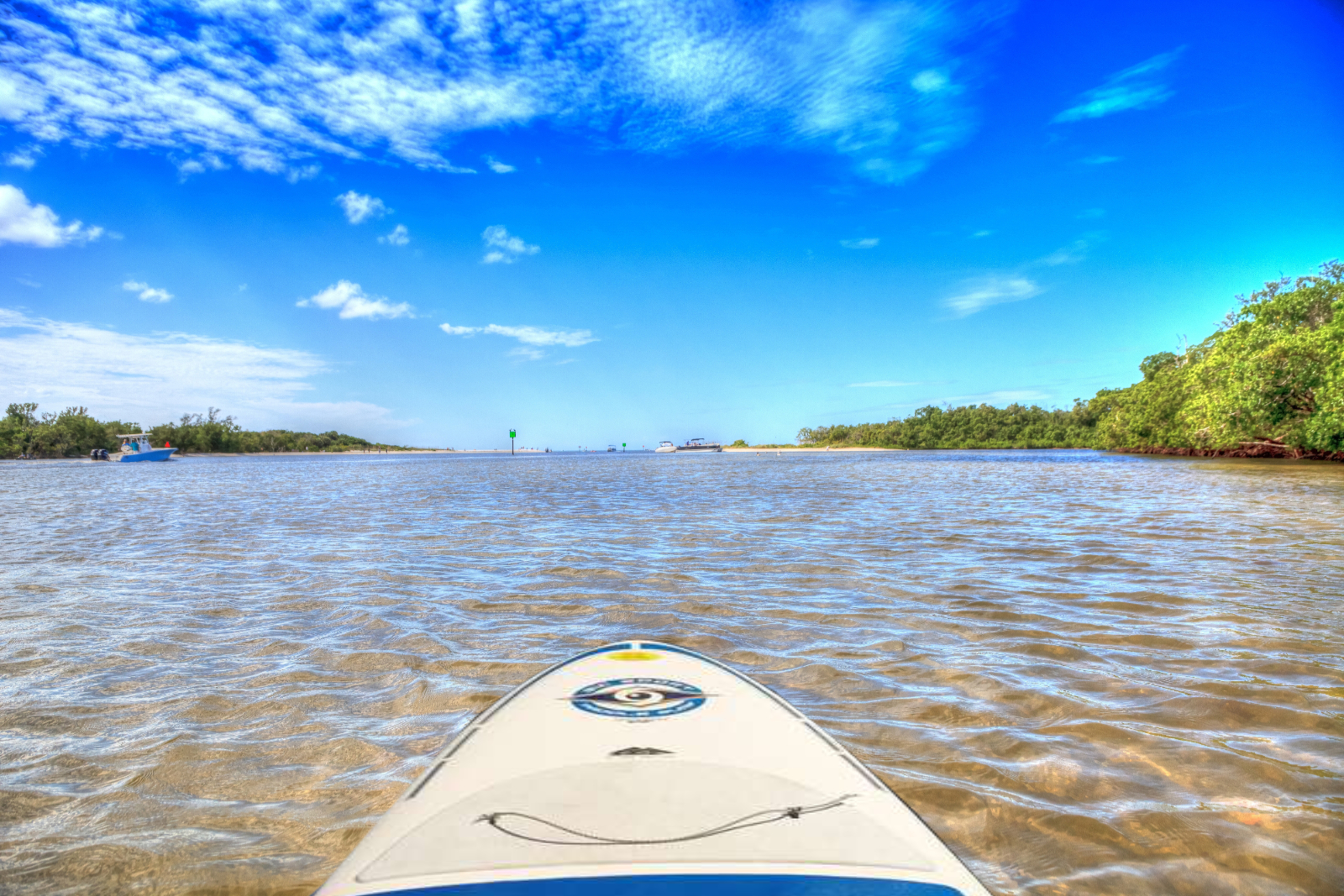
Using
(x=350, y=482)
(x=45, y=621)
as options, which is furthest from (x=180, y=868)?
(x=350, y=482)

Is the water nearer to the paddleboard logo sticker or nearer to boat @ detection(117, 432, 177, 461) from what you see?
the paddleboard logo sticker

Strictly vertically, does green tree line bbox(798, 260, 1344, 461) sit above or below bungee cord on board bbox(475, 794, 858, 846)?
above

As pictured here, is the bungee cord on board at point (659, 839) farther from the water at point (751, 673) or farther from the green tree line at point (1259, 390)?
the green tree line at point (1259, 390)

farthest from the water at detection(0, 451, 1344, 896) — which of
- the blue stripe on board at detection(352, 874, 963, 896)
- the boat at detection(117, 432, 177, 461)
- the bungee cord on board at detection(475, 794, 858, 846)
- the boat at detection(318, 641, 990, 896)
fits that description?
the boat at detection(117, 432, 177, 461)

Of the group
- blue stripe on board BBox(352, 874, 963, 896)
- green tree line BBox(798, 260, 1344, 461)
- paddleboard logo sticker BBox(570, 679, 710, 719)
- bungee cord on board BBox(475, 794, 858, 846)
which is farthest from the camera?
green tree line BBox(798, 260, 1344, 461)

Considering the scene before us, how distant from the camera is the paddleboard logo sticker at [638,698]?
11.2 feet

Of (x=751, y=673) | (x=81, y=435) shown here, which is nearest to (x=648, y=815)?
(x=751, y=673)

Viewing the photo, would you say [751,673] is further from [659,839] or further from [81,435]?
[81,435]

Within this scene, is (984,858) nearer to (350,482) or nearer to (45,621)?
(45,621)

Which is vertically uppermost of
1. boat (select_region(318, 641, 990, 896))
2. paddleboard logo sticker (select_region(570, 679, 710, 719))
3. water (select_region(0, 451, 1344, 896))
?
boat (select_region(318, 641, 990, 896))

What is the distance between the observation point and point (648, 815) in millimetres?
2365

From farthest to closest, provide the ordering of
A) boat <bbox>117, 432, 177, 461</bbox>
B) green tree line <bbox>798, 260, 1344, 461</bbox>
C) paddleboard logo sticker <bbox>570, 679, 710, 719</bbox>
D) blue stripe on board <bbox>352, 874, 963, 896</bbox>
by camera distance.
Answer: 1. boat <bbox>117, 432, 177, 461</bbox>
2. green tree line <bbox>798, 260, 1344, 461</bbox>
3. paddleboard logo sticker <bbox>570, 679, 710, 719</bbox>
4. blue stripe on board <bbox>352, 874, 963, 896</bbox>

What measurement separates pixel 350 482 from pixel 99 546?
21.8 m

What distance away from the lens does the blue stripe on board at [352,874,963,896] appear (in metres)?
1.92
